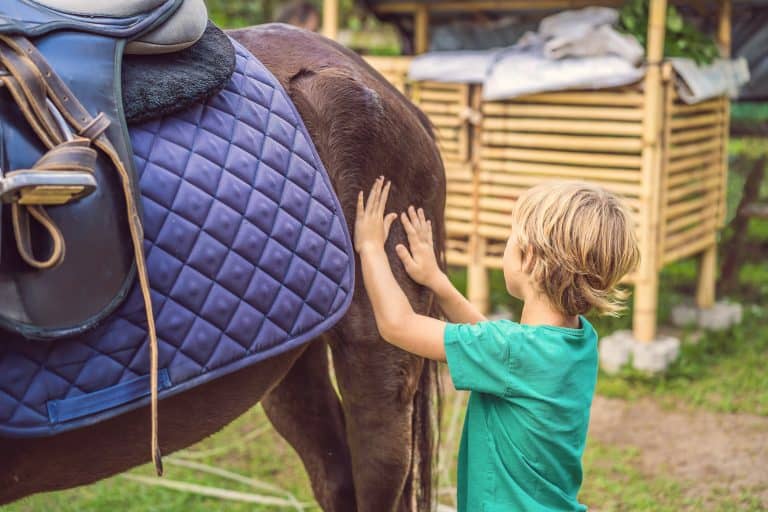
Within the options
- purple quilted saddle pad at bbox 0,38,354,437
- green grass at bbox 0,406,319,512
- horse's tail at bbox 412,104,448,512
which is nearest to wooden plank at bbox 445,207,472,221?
green grass at bbox 0,406,319,512

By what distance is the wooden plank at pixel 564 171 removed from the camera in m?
4.41

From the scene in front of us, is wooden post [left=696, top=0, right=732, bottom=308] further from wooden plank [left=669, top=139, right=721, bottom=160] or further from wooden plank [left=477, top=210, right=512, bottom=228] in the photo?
wooden plank [left=477, top=210, right=512, bottom=228]

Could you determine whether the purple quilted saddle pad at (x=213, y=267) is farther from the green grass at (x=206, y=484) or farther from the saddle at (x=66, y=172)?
the green grass at (x=206, y=484)

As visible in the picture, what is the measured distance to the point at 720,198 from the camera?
5.24 m

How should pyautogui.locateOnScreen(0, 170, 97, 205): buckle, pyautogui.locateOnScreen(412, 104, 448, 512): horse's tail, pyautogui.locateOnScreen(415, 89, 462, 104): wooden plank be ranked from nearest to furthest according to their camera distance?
pyautogui.locateOnScreen(0, 170, 97, 205): buckle → pyautogui.locateOnScreen(412, 104, 448, 512): horse's tail → pyautogui.locateOnScreen(415, 89, 462, 104): wooden plank

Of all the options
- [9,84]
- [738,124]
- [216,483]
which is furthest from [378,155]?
[738,124]

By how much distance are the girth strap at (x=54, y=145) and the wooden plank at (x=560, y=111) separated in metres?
3.37

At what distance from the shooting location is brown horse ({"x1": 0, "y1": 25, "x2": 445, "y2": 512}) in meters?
1.75

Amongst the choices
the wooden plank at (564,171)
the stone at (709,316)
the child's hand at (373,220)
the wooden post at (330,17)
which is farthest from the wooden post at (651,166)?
the child's hand at (373,220)

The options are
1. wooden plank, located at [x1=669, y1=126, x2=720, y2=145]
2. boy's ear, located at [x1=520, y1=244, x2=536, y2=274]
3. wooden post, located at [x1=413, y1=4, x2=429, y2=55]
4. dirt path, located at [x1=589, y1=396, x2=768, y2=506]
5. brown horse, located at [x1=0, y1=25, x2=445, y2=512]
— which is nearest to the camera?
boy's ear, located at [x1=520, y1=244, x2=536, y2=274]

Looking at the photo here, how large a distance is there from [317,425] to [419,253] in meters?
0.66

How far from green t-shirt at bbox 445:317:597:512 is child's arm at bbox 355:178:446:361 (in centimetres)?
5

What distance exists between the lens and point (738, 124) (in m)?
6.08

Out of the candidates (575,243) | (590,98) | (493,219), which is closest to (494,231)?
(493,219)
